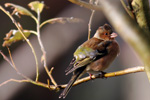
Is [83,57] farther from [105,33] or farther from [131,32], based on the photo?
[131,32]

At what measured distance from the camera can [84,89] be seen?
2.91 meters

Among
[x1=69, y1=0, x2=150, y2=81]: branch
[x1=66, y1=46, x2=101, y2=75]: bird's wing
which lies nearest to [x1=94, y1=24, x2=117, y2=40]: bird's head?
[x1=66, y1=46, x2=101, y2=75]: bird's wing

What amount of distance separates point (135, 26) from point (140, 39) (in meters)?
0.03

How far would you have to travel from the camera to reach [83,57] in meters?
1.58

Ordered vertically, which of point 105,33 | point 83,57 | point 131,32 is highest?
point 131,32

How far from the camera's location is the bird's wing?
60.1 inches

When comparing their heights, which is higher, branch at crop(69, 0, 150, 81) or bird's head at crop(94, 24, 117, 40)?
branch at crop(69, 0, 150, 81)

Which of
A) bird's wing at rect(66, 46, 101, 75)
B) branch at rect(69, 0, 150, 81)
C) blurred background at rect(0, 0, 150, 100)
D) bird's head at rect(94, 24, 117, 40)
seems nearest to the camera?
branch at rect(69, 0, 150, 81)

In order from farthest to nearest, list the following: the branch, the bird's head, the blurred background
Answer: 1. the blurred background
2. the bird's head
3. the branch

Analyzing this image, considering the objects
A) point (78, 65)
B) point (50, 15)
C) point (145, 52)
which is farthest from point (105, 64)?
point (50, 15)

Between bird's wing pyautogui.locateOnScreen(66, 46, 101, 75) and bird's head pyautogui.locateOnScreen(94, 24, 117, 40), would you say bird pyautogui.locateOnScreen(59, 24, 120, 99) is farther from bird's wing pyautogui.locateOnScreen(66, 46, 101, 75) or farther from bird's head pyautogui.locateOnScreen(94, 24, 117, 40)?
bird's head pyautogui.locateOnScreen(94, 24, 117, 40)

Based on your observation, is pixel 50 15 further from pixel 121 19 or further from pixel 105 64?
pixel 121 19

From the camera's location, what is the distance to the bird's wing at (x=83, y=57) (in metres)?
1.53

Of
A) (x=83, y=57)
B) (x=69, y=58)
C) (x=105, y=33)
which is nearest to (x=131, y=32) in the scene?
(x=83, y=57)
